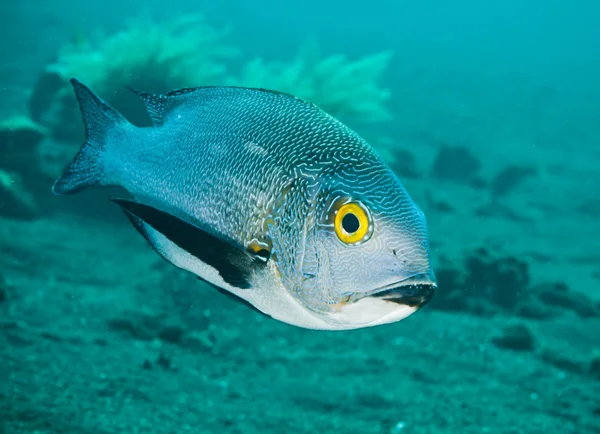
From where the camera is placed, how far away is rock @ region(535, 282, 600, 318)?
7.36 meters

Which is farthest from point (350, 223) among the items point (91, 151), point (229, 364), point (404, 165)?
point (404, 165)

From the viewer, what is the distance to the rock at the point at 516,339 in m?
6.02

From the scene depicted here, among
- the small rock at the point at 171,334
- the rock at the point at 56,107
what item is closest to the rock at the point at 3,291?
the small rock at the point at 171,334

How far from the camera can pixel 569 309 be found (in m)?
7.43

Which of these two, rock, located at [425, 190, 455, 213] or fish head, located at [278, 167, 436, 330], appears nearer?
fish head, located at [278, 167, 436, 330]

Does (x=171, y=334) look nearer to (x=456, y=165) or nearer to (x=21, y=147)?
(x=21, y=147)

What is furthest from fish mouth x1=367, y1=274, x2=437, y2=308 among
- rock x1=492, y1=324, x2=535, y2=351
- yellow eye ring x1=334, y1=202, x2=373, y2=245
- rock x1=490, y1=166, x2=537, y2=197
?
rock x1=490, y1=166, x2=537, y2=197

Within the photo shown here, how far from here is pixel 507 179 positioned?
1423 centimetres

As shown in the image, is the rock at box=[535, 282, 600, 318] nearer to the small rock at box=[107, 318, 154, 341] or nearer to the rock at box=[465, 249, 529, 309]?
the rock at box=[465, 249, 529, 309]

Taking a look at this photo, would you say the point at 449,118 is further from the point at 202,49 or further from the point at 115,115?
the point at 115,115

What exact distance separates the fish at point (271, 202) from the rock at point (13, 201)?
7.48 m

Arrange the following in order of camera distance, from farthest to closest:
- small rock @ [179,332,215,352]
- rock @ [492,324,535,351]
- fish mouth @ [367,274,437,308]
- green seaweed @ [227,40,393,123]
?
green seaweed @ [227,40,393,123]
rock @ [492,324,535,351]
small rock @ [179,332,215,352]
fish mouth @ [367,274,437,308]

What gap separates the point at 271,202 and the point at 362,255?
1.23 feet

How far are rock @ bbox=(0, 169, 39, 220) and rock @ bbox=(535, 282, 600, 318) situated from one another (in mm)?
9215
